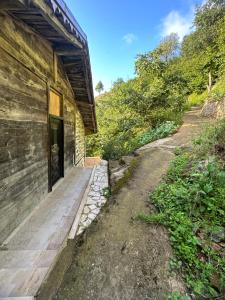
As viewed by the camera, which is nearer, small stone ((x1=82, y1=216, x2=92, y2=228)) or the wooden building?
the wooden building

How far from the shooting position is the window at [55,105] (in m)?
4.44

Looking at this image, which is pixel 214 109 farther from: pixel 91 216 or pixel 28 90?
pixel 28 90

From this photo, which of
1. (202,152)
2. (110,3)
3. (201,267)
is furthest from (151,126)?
(201,267)

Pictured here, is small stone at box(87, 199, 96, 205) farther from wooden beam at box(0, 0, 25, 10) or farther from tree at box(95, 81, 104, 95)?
tree at box(95, 81, 104, 95)

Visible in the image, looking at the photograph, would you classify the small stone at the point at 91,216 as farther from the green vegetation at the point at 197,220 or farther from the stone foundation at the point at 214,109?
the stone foundation at the point at 214,109

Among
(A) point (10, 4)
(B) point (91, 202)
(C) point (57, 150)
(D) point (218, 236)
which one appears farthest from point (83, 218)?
(A) point (10, 4)

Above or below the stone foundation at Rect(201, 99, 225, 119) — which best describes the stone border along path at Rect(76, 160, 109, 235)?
below

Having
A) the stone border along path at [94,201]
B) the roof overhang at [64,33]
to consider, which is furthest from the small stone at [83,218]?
the roof overhang at [64,33]

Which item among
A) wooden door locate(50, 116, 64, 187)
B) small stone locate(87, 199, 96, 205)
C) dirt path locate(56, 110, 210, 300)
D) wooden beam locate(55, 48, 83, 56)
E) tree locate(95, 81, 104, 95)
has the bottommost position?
dirt path locate(56, 110, 210, 300)

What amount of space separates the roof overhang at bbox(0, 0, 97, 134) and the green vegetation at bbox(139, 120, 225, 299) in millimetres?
3043

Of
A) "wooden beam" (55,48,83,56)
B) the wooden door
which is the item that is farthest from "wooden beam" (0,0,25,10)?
the wooden door

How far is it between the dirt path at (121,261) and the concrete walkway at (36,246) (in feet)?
1.07

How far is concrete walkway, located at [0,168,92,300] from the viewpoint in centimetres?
184

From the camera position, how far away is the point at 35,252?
2.35m
